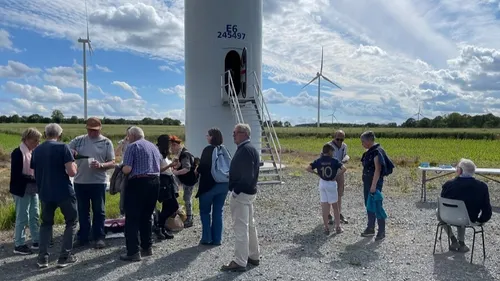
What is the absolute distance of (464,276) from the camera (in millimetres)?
5707

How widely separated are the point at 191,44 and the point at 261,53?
2421 mm

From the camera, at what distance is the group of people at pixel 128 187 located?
579 centimetres

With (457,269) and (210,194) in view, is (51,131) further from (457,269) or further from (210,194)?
(457,269)

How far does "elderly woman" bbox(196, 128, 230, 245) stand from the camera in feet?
22.4

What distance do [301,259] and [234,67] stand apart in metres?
9.19

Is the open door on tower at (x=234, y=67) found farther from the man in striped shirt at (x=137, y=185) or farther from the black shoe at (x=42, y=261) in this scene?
the black shoe at (x=42, y=261)

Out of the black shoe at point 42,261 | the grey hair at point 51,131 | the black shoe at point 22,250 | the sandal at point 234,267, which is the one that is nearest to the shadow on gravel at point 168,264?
the sandal at point 234,267

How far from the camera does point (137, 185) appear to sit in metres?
5.97

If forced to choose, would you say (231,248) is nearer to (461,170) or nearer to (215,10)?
(461,170)

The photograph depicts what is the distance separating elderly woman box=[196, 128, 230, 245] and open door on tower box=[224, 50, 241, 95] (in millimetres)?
7198

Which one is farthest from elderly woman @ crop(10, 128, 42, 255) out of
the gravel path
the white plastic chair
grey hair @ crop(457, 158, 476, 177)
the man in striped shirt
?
grey hair @ crop(457, 158, 476, 177)

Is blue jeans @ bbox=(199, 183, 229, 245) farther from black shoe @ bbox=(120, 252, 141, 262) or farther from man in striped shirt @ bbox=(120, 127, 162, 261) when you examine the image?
black shoe @ bbox=(120, 252, 141, 262)

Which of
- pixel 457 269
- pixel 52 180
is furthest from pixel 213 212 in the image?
pixel 457 269

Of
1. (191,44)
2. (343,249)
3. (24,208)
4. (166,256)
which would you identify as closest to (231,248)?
(166,256)
